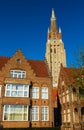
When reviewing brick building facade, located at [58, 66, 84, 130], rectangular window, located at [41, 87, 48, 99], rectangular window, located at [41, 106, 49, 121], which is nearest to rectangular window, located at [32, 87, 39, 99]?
rectangular window, located at [41, 87, 48, 99]

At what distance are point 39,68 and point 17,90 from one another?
26.8 feet

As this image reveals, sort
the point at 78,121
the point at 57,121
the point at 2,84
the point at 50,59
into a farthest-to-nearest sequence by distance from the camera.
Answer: the point at 50,59 → the point at 57,121 → the point at 78,121 → the point at 2,84

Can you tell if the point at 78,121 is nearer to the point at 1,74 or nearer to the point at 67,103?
the point at 67,103

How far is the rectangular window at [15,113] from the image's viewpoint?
112 feet

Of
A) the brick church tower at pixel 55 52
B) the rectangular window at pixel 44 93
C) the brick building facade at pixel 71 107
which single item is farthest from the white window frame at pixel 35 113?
the brick church tower at pixel 55 52

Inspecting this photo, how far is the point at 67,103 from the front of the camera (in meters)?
41.1

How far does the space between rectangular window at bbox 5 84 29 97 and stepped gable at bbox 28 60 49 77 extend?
184 inches

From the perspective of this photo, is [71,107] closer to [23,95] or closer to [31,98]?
[31,98]

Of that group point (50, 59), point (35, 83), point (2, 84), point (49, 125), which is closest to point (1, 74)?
point (2, 84)

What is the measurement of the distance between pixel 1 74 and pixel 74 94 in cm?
1512

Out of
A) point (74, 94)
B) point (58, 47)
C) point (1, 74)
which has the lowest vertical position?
point (74, 94)

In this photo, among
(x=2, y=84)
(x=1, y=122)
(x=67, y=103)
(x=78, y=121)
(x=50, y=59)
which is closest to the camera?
(x=1, y=122)

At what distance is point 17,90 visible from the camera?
119 ft

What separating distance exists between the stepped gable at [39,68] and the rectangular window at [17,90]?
4.68 meters
